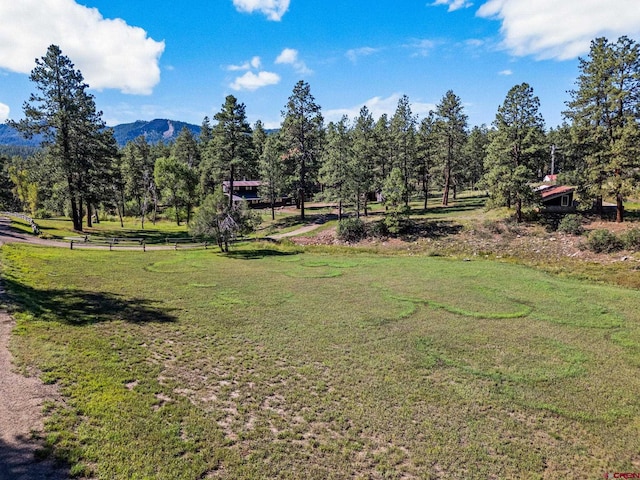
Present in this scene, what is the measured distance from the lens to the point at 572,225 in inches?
1503

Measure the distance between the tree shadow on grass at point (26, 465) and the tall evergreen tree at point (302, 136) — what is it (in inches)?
1966

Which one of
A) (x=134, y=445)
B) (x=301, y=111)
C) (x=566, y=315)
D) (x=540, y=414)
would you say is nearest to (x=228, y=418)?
(x=134, y=445)

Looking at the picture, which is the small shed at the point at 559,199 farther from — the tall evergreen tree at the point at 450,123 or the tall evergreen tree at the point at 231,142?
the tall evergreen tree at the point at 231,142

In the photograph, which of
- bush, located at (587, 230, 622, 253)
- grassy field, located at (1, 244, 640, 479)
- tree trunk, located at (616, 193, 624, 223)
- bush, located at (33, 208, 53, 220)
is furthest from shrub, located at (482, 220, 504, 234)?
bush, located at (33, 208, 53, 220)

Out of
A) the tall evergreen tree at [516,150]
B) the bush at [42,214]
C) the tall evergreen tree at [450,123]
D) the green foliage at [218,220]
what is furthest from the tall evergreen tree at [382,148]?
the bush at [42,214]

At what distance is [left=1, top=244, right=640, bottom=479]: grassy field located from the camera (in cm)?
888

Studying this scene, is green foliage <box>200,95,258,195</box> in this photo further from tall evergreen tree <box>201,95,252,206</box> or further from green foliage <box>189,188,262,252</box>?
green foliage <box>189,188,262,252</box>

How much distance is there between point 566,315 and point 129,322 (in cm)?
2190

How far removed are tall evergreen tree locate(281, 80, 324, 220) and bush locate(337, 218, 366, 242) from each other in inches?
498

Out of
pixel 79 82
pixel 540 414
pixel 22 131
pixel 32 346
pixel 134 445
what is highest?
pixel 79 82

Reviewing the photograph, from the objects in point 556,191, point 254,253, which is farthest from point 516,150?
point 254,253

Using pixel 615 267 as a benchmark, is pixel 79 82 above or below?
above

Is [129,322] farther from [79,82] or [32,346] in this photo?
[79,82]

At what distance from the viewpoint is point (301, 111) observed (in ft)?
177
